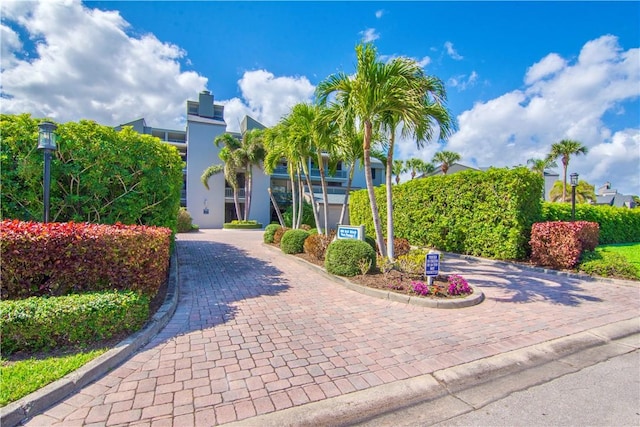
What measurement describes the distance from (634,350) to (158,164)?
938 cm

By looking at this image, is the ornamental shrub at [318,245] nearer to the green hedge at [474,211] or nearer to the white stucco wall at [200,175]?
the green hedge at [474,211]

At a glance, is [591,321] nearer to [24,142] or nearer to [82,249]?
[82,249]

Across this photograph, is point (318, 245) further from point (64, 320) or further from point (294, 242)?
point (64, 320)

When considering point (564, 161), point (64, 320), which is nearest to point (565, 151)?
point (564, 161)

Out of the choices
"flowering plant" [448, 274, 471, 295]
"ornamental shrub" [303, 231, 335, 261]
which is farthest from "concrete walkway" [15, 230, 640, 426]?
"ornamental shrub" [303, 231, 335, 261]

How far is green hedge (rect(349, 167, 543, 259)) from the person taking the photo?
31.2ft

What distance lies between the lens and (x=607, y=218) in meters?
14.3

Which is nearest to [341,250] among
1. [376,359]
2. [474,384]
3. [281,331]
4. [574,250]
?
[281,331]

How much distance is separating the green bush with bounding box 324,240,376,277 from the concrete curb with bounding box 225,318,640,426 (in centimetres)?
375

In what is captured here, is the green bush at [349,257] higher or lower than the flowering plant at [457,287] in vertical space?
higher

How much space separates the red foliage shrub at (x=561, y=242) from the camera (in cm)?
833

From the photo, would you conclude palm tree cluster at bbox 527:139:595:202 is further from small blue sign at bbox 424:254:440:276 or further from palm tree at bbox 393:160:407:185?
small blue sign at bbox 424:254:440:276

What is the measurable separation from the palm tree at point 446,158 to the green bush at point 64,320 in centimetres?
3181

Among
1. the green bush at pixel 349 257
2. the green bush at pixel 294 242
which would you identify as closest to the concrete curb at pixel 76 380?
the green bush at pixel 349 257
